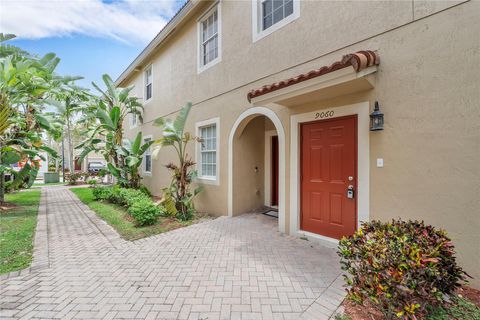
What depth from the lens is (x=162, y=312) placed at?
305 centimetres

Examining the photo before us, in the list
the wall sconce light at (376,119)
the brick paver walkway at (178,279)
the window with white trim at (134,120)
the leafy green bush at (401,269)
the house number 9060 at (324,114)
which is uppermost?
the window with white trim at (134,120)

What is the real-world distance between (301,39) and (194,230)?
19.0 ft

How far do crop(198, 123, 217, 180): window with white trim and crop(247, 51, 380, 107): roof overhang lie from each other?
3.69 metres

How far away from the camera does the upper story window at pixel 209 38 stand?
28.1ft

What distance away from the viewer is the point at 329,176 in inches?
210

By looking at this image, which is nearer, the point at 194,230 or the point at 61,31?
the point at 194,230

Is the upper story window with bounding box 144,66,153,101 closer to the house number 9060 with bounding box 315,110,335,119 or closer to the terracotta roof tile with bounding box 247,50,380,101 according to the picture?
the house number 9060 with bounding box 315,110,335,119

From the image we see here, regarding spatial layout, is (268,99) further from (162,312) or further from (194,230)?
(162,312)

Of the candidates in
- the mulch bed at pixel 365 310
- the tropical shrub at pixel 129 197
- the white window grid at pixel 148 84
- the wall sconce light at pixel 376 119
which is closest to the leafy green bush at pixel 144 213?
the tropical shrub at pixel 129 197

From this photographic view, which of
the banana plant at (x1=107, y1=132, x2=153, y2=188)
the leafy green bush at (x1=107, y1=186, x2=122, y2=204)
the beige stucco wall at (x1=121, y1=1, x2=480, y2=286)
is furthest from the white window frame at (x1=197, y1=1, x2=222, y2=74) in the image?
the leafy green bush at (x1=107, y1=186, x2=122, y2=204)

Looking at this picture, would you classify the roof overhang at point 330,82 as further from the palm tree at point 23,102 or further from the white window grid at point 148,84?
the white window grid at point 148,84

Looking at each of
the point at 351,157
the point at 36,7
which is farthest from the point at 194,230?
the point at 36,7

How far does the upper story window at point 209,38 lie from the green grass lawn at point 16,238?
24.9ft

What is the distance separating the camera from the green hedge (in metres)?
7.01
